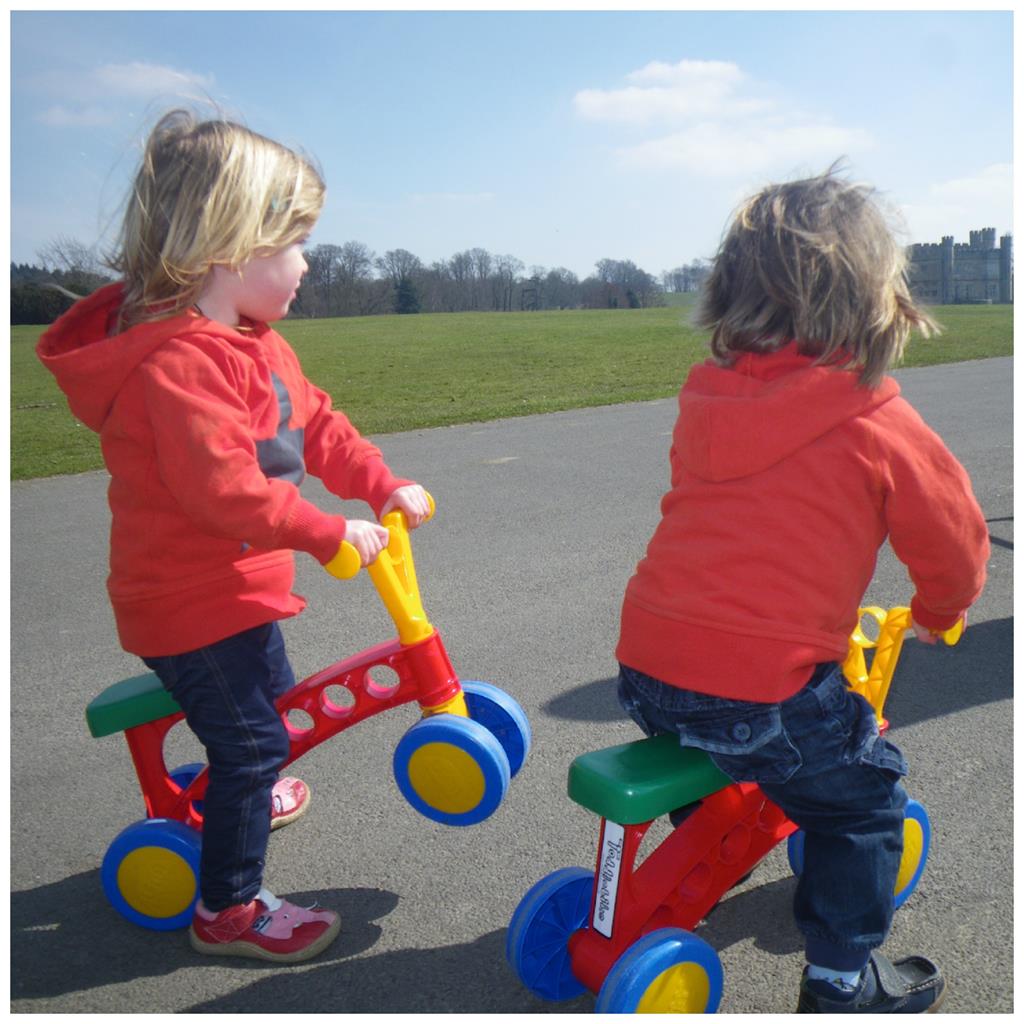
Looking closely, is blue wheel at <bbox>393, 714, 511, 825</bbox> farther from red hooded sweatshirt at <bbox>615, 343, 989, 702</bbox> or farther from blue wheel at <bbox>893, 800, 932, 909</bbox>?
blue wheel at <bbox>893, 800, 932, 909</bbox>

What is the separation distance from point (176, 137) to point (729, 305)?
4.17ft

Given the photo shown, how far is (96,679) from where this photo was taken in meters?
4.09

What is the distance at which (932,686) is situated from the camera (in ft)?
12.1

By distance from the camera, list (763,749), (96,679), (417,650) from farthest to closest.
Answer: (96,679), (417,650), (763,749)

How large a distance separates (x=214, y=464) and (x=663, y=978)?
52.9 inches

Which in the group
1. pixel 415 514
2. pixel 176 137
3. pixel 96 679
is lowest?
pixel 96 679

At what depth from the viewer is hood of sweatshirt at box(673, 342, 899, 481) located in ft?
6.24

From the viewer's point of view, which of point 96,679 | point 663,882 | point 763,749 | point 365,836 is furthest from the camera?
point 96,679

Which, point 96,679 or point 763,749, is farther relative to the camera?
point 96,679

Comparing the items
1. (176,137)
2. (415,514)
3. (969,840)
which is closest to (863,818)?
(969,840)

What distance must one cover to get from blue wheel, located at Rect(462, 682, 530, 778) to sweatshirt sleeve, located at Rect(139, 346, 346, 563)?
784mm

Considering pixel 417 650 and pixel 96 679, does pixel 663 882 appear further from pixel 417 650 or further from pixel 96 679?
pixel 96 679

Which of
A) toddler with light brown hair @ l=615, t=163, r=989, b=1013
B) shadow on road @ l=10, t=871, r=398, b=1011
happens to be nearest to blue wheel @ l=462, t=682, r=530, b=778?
shadow on road @ l=10, t=871, r=398, b=1011

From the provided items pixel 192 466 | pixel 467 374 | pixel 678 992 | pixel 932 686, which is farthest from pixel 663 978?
pixel 467 374
